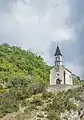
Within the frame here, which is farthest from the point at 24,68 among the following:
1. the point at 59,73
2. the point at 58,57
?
the point at 59,73

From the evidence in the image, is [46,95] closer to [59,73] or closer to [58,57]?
[59,73]

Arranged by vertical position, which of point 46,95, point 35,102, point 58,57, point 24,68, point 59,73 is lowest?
point 35,102

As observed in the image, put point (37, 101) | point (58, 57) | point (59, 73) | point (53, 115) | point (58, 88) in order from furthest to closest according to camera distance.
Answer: point (58, 57), point (59, 73), point (58, 88), point (37, 101), point (53, 115)

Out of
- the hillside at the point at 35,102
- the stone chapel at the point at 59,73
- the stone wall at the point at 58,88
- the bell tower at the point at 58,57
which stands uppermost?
the bell tower at the point at 58,57

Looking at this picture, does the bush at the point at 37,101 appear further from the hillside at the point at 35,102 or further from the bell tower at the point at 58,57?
the bell tower at the point at 58,57

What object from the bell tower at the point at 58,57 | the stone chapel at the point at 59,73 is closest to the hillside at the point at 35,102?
the stone chapel at the point at 59,73

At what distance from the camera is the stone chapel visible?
65.4 metres

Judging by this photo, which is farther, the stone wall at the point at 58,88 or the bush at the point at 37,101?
the stone wall at the point at 58,88

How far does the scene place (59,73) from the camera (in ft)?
216

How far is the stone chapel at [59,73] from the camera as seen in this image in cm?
6544

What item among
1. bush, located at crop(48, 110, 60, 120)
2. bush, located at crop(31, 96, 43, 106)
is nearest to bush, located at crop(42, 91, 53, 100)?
bush, located at crop(31, 96, 43, 106)

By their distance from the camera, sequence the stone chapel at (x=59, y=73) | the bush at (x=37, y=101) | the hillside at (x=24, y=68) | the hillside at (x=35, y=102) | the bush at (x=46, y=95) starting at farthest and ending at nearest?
the hillside at (x=24, y=68), the stone chapel at (x=59, y=73), the bush at (x=46, y=95), the bush at (x=37, y=101), the hillside at (x=35, y=102)

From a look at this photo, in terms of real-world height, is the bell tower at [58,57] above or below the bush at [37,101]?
above

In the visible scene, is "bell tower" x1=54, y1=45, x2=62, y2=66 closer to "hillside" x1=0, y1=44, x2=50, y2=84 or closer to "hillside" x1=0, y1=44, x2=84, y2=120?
"hillside" x1=0, y1=44, x2=84, y2=120
